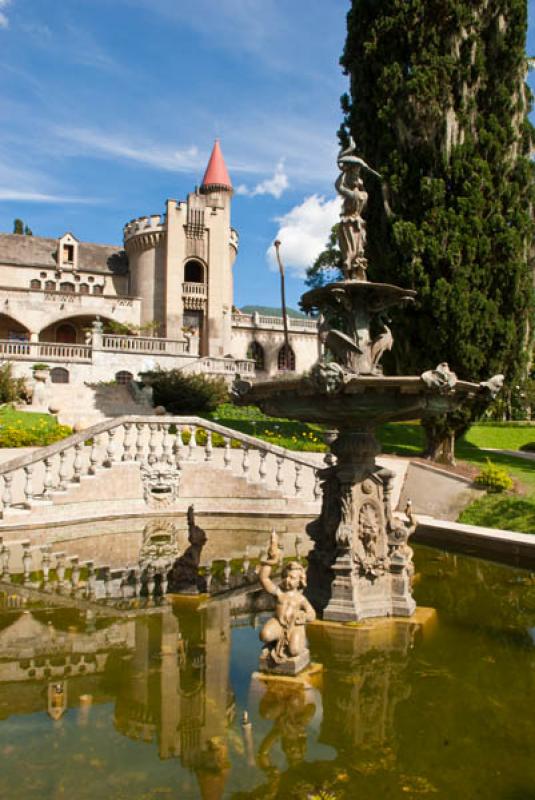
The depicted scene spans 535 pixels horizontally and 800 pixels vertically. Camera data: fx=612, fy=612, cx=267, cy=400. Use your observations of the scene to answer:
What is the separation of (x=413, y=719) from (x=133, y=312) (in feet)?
146

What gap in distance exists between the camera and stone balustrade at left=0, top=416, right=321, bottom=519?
1523cm

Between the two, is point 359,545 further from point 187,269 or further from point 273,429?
point 187,269

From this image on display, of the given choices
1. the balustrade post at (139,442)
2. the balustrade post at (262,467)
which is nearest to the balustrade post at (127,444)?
the balustrade post at (139,442)

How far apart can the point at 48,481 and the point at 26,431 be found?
6551mm

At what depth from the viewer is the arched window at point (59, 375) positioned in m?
32.1

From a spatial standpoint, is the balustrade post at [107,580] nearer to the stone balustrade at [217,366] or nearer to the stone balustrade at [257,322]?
the stone balustrade at [217,366]

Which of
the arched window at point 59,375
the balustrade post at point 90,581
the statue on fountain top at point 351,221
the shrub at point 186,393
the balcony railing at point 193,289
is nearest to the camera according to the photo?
the statue on fountain top at point 351,221

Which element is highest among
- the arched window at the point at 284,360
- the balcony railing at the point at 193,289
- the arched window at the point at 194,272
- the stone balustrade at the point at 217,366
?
the arched window at the point at 194,272

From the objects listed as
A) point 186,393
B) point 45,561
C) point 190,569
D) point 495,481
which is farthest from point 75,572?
point 186,393

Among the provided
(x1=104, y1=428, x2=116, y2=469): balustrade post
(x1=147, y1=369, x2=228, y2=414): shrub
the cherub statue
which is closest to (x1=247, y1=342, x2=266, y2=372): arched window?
(x1=147, y1=369, x2=228, y2=414): shrub

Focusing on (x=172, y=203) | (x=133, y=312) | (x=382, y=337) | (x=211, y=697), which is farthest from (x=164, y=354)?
(x=211, y=697)

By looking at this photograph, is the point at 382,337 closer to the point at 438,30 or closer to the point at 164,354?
the point at 438,30

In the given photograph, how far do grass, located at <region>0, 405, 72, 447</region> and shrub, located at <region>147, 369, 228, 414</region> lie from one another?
6.06m

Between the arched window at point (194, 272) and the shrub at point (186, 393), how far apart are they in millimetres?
21832
